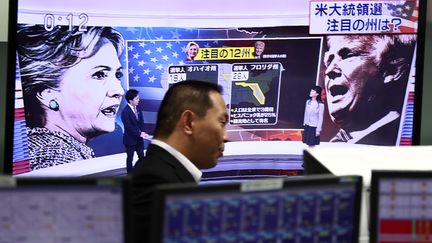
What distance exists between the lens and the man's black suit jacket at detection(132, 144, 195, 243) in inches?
45.2

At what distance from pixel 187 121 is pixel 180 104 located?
0.24 feet

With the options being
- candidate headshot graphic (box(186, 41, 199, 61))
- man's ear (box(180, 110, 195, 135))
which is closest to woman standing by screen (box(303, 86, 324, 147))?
candidate headshot graphic (box(186, 41, 199, 61))

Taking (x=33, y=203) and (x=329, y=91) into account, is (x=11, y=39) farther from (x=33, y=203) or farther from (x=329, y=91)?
(x=33, y=203)

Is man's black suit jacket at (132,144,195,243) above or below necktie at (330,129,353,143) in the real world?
above

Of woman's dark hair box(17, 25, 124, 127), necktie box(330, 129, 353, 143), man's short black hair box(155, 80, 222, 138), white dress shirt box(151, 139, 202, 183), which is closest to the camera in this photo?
white dress shirt box(151, 139, 202, 183)

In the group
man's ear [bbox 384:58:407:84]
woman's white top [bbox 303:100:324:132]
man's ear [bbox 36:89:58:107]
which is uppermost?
man's ear [bbox 384:58:407:84]

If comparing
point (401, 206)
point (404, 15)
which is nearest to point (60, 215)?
point (401, 206)

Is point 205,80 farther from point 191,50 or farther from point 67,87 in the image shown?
point 67,87

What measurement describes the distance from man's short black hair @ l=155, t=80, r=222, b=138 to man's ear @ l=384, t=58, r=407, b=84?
1474 mm

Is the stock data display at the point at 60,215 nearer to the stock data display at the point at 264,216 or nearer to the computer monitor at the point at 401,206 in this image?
the stock data display at the point at 264,216

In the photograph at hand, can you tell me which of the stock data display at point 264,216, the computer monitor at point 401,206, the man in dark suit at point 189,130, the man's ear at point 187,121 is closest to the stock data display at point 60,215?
the stock data display at point 264,216

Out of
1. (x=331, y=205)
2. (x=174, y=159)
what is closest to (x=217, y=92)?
(x=174, y=159)

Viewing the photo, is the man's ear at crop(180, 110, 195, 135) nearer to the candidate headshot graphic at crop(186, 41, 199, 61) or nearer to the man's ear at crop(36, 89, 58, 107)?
the candidate headshot graphic at crop(186, 41, 199, 61)

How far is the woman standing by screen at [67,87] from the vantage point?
307 cm
